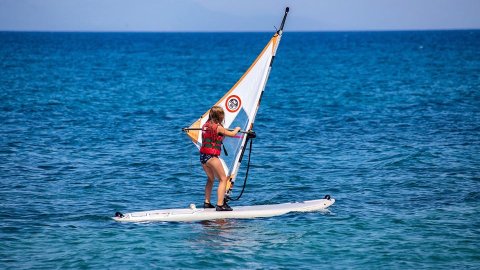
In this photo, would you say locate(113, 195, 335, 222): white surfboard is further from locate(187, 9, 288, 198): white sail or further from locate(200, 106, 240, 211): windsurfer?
locate(187, 9, 288, 198): white sail

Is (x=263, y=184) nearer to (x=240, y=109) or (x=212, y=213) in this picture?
(x=240, y=109)

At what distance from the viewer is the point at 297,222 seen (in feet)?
50.5

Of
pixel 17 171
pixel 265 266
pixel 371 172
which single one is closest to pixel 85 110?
pixel 17 171

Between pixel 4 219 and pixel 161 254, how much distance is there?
13.9 feet

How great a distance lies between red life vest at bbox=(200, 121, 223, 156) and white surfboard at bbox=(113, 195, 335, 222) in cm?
129

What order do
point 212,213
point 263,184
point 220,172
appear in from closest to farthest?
point 220,172, point 212,213, point 263,184

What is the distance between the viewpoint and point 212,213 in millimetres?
15445

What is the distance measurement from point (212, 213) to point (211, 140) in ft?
5.03

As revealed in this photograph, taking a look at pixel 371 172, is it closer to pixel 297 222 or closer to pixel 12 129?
pixel 297 222

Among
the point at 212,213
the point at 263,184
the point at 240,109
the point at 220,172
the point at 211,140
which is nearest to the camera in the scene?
the point at 211,140

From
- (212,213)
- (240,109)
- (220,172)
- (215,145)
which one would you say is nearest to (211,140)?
(215,145)

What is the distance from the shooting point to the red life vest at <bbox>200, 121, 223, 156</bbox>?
15039 millimetres

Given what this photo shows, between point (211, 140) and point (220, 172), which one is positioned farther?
point (220, 172)

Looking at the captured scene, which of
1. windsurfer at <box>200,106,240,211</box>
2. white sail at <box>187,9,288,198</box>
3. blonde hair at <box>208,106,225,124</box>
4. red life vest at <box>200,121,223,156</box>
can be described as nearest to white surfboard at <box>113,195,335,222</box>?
windsurfer at <box>200,106,240,211</box>
